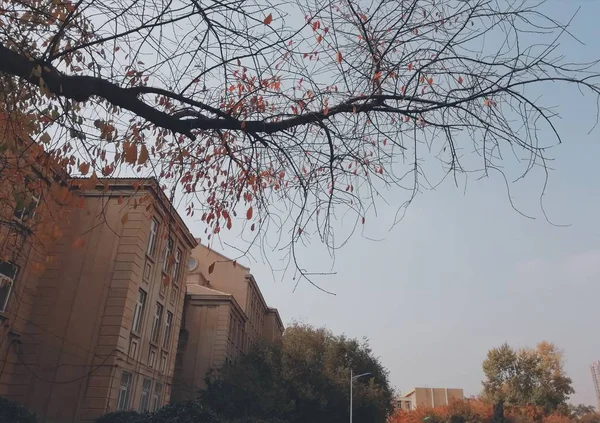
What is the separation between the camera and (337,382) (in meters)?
30.5

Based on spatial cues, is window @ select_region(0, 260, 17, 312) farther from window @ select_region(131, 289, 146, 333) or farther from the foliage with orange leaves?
the foliage with orange leaves

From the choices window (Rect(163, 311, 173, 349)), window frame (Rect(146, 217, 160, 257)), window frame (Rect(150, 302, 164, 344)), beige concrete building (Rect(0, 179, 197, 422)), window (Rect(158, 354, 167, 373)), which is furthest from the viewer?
window (Rect(163, 311, 173, 349))

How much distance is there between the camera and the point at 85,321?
17016 millimetres

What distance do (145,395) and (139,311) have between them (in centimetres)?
363

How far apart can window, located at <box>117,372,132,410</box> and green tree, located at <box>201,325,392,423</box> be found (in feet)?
24.7

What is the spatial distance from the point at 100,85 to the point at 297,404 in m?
27.5

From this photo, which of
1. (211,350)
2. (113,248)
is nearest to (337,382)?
(211,350)

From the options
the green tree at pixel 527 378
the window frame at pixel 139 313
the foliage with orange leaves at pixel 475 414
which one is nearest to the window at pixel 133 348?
the window frame at pixel 139 313

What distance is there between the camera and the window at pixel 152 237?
19.4 metres

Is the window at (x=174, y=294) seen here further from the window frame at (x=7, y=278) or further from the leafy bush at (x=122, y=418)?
the window frame at (x=7, y=278)

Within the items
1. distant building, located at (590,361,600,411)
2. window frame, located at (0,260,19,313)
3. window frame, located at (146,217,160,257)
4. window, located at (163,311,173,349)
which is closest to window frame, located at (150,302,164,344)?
window, located at (163,311,173,349)

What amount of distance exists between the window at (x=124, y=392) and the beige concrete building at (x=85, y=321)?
4 centimetres

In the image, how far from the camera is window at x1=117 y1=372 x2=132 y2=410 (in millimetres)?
17233

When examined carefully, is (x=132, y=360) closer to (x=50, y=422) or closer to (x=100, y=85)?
(x=50, y=422)
